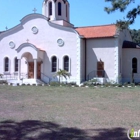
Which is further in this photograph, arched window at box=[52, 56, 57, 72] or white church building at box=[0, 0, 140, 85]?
arched window at box=[52, 56, 57, 72]

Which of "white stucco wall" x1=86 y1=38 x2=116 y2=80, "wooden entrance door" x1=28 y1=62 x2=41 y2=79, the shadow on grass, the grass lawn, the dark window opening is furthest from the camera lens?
"wooden entrance door" x1=28 y1=62 x2=41 y2=79

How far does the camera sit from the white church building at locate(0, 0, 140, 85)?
2827 centimetres

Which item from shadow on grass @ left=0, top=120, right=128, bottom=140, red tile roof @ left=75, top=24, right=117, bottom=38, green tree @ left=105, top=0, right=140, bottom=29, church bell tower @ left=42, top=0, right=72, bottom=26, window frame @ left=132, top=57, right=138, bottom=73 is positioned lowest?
shadow on grass @ left=0, top=120, right=128, bottom=140

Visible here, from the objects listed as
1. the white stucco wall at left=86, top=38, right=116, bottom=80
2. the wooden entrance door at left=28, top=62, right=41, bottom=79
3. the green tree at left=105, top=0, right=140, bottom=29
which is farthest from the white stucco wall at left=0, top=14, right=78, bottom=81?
the green tree at left=105, top=0, right=140, bottom=29

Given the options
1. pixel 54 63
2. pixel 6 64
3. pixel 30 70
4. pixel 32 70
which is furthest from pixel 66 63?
pixel 6 64

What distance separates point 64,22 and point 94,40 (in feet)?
20.6

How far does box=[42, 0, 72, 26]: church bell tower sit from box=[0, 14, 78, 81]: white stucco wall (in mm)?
2865

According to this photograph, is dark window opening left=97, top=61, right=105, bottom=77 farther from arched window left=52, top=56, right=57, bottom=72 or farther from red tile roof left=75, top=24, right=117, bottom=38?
arched window left=52, top=56, right=57, bottom=72

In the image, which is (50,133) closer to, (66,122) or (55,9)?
(66,122)

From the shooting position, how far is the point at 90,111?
9930 millimetres

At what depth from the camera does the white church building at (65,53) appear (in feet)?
92.7

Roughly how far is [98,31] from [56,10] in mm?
7392

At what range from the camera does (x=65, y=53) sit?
29.3 meters

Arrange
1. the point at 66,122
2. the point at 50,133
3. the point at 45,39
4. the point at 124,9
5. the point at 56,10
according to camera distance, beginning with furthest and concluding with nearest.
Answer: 1. the point at 56,10
2. the point at 45,39
3. the point at 124,9
4. the point at 66,122
5. the point at 50,133
